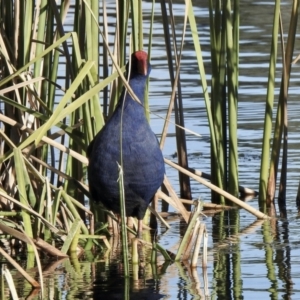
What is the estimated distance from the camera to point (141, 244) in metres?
4.55

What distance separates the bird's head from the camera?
424cm

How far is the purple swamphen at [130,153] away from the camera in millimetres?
4297

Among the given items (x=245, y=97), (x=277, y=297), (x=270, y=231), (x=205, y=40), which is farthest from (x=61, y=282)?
(x=205, y=40)

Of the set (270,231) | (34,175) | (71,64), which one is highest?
(71,64)

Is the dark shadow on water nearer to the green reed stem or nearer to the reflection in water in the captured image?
the reflection in water

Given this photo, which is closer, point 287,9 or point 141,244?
point 141,244

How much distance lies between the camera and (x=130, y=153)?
4316 mm

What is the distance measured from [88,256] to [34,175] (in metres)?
0.44

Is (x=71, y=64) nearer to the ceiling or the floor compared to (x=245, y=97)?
nearer to the ceiling

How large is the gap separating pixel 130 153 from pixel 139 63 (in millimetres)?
395

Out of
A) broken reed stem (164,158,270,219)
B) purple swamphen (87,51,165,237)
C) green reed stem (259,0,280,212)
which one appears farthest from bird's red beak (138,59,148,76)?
green reed stem (259,0,280,212)

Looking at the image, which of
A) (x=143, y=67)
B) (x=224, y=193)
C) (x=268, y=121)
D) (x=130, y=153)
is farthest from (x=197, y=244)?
(x=268, y=121)

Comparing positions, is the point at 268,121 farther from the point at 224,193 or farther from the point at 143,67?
the point at 143,67

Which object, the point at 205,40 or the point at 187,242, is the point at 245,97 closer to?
the point at 205,40
